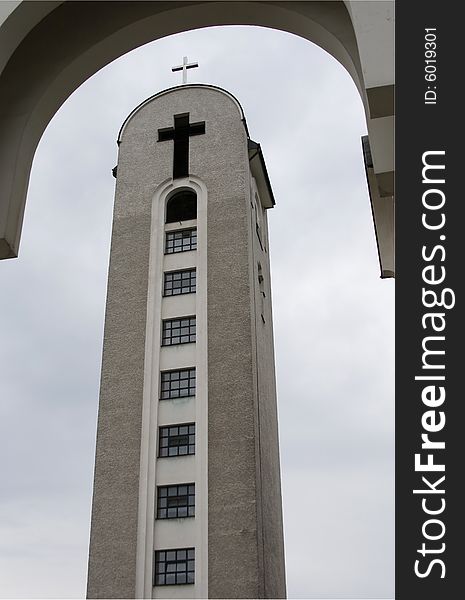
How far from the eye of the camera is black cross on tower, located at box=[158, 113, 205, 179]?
35.1m

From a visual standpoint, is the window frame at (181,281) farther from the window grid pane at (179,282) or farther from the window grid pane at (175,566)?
A: the window grid pane at (175,566)

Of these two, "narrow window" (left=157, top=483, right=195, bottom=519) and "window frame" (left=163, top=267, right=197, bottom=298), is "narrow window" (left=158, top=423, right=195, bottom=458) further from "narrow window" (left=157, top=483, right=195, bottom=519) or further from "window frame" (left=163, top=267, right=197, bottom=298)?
"window frame" (left=163, top=267, right=197, bottom=298)

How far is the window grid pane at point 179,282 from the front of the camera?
30.9m

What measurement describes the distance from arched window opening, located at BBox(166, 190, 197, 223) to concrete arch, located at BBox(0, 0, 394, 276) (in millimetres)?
29319

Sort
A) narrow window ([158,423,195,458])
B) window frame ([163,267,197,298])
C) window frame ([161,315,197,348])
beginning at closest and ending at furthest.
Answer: narrow window ([158,423,195,458])
window frame ([161,315,197,348])
window frame ([163,267,197,298])

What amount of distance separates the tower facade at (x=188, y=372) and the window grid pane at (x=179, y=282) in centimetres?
6

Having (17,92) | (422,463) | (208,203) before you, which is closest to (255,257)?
(208,203)

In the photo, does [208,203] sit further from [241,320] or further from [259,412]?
[259,412]

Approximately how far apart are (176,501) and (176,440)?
2199 millimetres

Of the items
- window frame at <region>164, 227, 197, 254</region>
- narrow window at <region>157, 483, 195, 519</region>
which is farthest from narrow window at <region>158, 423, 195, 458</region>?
window frame at <region>164, 227, 197, 254</region>

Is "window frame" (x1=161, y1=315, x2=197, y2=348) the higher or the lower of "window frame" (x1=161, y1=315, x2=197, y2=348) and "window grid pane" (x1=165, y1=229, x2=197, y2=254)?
the lower

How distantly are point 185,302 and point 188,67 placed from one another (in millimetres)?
14548

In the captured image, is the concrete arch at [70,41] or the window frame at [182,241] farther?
the window frame at [182,241]

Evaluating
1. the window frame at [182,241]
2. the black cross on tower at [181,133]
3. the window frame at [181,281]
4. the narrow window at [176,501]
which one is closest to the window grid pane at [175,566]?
the narrow window at [176,501]
